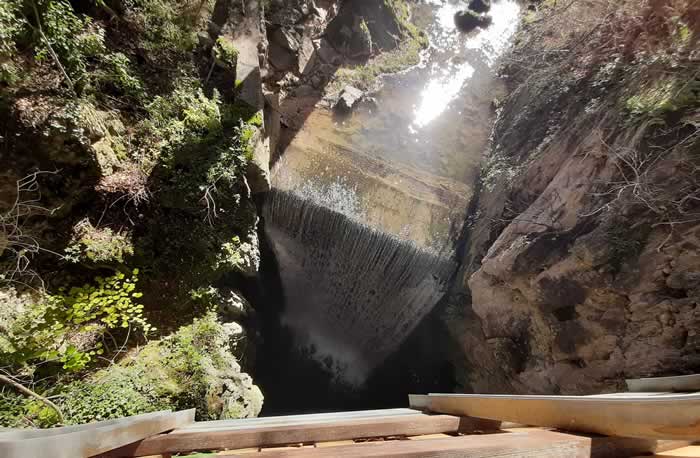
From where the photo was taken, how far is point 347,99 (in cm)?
1021

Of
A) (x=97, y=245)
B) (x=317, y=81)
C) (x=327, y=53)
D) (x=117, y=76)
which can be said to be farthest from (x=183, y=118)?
(x=327, y=53)

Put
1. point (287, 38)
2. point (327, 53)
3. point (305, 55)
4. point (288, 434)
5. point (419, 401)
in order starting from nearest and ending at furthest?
1. point (288, 434)
2. point (419, 401)
3. point (287, 38)
4. point (305, 55)
5. point (327, 53)

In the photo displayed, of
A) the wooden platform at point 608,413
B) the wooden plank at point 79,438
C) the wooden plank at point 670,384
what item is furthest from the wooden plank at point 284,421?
the wooden plank at point 670,384

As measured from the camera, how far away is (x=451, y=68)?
39.9 feet

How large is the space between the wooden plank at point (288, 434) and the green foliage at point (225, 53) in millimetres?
5918

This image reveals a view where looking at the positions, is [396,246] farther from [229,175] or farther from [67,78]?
[67,78]

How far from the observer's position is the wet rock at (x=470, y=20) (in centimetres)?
1288

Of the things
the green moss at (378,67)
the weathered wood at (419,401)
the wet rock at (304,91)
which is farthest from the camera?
the green moss at (378,67)

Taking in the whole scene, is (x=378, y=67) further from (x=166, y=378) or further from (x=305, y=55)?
(x=166, y=378)

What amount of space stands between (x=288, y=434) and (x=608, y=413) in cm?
153

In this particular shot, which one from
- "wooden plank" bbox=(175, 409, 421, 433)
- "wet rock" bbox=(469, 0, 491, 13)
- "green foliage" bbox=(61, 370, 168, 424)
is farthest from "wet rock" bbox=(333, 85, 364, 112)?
"wooden plank" bbox=(175, 409, 421, 433)

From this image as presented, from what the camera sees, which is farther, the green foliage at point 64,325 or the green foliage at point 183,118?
the green foliage at point 183,118

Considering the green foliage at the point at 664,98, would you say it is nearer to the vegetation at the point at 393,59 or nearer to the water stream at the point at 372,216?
the water stream at the point at 372,216

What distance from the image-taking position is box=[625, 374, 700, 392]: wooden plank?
2094 mm
